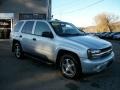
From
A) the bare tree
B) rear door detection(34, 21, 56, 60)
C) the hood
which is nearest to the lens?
the hood

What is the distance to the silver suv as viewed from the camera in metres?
6.34

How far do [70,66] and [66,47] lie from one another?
62 cm

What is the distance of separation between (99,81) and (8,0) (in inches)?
665

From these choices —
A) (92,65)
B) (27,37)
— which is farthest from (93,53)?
(27,37)

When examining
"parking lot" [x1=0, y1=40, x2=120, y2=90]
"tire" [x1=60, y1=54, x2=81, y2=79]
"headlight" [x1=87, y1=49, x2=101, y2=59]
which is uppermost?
"headlight" [x1=87, y1=49, x2=101, y2=59]

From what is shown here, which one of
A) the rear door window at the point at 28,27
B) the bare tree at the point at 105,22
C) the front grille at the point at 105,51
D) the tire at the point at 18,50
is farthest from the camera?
the bare tree at the point at 105,22

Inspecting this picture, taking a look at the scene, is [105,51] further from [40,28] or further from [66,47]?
[40,28]

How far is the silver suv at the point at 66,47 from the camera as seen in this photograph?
634cm

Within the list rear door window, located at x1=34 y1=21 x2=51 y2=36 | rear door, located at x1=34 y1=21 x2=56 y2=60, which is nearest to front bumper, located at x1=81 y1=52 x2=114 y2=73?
rear door, located at x1=34 y1=21 x2=56 y2=60

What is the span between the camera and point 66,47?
6.76m

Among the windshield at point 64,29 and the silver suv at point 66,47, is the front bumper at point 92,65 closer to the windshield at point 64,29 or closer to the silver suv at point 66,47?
the silver suv at point 66,47

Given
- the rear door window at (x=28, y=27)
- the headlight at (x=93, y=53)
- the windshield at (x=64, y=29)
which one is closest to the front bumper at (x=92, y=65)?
the headlight at (x=93, y=53)

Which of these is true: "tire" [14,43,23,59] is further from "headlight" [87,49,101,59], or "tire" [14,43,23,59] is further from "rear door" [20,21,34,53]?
"headlight" [87,49,101,59]

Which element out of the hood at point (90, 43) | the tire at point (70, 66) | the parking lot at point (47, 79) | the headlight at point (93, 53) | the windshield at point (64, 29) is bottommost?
the parking lot at point (47, 79)
